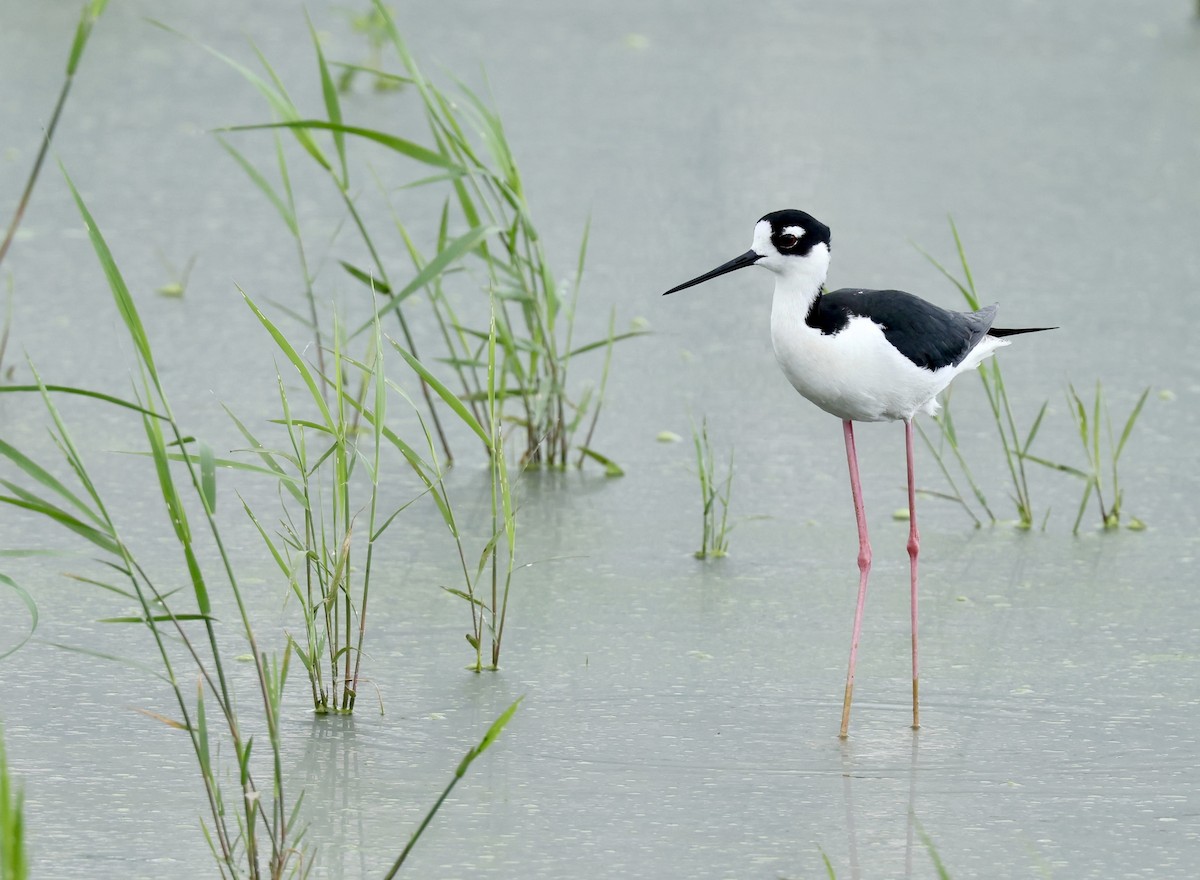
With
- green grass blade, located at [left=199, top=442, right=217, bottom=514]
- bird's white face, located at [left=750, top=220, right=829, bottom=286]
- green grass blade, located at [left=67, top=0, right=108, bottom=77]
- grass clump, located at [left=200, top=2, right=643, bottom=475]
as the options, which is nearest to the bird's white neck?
bird's white face, located at [left=750, top=220, right=829, bottom=286]

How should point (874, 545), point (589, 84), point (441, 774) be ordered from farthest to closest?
1. point (589, 84)
2. point (874, 545)
3. point (441, 774)

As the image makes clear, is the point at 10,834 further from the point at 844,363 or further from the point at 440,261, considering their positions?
the point at 440,261

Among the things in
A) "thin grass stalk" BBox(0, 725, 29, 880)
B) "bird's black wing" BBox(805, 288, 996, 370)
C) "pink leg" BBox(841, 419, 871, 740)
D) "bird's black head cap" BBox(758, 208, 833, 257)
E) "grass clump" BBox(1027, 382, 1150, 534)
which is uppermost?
"bird's black head cap" BBox(758, 208, 833, 257)

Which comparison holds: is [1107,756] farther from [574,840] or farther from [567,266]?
[567,266]

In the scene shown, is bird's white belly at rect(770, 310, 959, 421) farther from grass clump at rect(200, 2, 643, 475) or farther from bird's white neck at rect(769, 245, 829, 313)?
grass clump at rect(200, 2, 643, 475)

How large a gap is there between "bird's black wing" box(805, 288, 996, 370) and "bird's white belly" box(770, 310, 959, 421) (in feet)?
0.04

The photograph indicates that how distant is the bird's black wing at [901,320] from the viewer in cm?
223

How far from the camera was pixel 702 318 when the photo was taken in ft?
13.3

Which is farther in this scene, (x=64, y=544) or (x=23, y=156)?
(x=23, y=156)

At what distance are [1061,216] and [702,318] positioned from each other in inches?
45.1

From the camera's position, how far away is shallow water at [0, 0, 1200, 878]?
1.98m

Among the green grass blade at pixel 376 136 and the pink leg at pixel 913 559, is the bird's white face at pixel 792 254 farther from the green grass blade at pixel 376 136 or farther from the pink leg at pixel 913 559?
the green grass blade at pixel 376 136

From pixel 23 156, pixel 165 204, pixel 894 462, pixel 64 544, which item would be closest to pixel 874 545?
pixel 894 462

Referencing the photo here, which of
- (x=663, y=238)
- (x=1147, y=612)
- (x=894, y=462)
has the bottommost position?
(x=1147, y=612)
